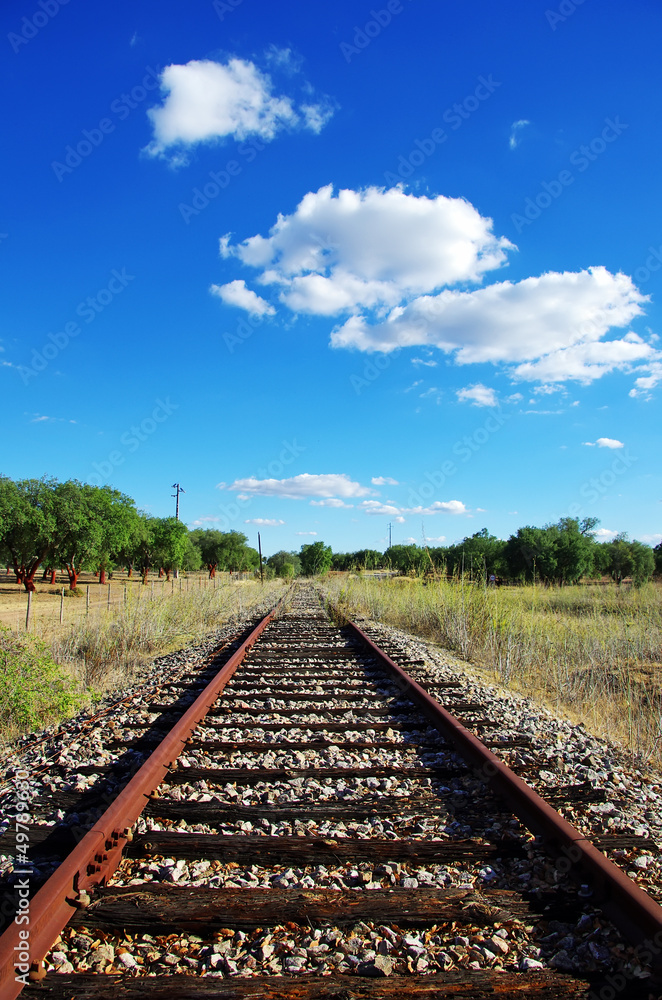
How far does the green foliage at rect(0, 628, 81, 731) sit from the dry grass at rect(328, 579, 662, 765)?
494cm

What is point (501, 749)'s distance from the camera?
4.16 meters

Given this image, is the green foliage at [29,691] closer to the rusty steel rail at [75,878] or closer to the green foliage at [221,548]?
the rusty steel rail at [75,878]

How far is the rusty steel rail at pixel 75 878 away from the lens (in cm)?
180

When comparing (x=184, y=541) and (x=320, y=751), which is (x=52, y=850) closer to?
(x=320, y=751)

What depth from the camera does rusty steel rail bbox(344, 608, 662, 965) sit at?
78.1 inches

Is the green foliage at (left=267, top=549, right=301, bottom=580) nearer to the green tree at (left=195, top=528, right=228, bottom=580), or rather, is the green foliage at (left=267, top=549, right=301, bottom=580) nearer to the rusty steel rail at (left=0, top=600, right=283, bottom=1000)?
the green tree at (left=195, top=528, right=228, bottom=580)

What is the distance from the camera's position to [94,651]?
27.0 ft

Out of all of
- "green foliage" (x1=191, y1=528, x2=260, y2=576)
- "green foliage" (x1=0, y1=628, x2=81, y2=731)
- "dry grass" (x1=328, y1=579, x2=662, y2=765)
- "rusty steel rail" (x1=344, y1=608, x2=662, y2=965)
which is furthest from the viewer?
"green foliage" (x1=191, y1=528, x2=260, y2=576)

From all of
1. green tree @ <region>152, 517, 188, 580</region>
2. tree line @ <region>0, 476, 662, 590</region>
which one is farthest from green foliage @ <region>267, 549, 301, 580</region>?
green tree @ <region>152, 517, 188, 580</region>

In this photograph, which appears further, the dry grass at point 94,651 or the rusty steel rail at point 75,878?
the dry grass at point 94,651

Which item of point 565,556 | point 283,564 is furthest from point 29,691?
point 283,564

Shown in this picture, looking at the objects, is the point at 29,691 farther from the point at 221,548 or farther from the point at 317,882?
the point at 221,548

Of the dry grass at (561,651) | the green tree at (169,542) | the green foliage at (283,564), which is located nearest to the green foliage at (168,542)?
the green tree at (169,542)

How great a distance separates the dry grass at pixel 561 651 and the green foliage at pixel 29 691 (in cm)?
494
